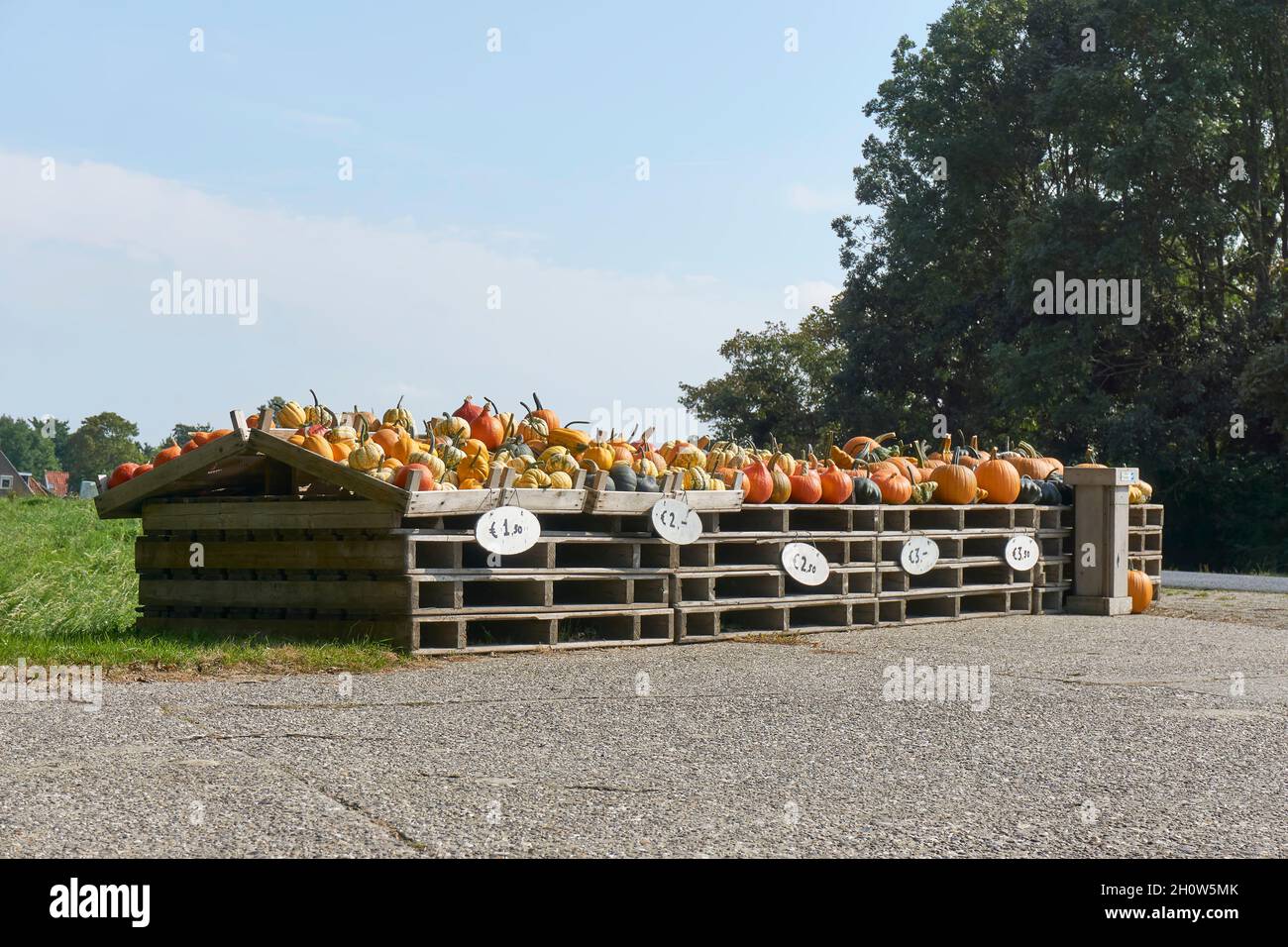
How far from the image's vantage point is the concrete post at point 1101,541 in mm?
13359

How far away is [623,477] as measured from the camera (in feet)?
31.9

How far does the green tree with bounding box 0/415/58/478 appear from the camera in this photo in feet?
353

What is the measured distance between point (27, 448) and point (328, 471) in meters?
115

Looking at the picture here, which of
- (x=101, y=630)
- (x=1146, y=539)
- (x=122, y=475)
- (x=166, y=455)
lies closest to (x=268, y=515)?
(x=166, y=455)

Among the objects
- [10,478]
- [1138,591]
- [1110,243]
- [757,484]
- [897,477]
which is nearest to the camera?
[757,484]

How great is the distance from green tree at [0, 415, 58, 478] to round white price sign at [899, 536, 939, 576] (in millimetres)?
105454

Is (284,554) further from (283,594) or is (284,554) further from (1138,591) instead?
(1138,591)

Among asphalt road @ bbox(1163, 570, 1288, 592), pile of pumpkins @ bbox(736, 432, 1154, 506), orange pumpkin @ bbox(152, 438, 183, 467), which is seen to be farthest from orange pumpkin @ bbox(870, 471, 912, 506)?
asphalt road @ bbox(1163, 570, 1288, 592)

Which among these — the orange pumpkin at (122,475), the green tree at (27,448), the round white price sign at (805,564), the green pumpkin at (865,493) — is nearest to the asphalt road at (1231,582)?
the green pumpkin at (865,493)

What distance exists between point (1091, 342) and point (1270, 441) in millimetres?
3871

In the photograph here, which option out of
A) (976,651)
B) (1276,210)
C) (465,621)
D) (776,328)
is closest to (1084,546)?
(976,651)

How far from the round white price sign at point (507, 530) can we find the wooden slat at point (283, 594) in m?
0.56

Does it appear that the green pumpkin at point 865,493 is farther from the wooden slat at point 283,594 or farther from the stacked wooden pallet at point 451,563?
the wooden slat at point 283,594
